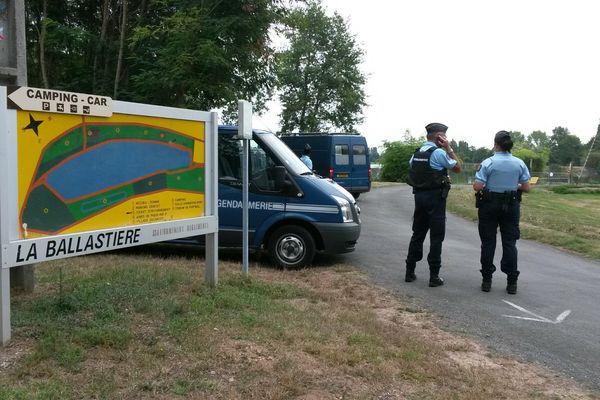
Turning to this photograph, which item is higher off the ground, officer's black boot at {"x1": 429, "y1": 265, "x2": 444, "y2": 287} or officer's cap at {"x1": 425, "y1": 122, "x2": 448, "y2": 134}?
officer's cap at {"x1": 425, "y1": 122, "x2": 448, "y2": 134}

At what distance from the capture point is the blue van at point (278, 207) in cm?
787

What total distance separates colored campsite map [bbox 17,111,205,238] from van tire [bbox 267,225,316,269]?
7.78ft

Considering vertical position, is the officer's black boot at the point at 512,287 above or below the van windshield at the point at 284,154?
below

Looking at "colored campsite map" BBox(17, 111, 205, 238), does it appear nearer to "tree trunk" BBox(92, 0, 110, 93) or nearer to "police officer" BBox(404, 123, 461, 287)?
"police officer" BBox(404, 123, 461, 287)

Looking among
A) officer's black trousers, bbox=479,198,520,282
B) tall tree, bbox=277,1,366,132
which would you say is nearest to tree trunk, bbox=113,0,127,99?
officer's black trousers, bbox=479,198,520,282

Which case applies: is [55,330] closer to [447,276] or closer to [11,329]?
[11,329]

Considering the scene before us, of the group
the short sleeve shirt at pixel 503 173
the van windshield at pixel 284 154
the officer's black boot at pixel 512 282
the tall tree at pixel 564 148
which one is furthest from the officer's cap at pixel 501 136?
the tall tree at pixel 564 148

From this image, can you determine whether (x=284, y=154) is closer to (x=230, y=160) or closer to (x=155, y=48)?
(x=230, y=160)

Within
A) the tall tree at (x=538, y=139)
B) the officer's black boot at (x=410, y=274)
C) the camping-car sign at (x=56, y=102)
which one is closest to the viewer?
the camping-car sign at (x=56, y=102)

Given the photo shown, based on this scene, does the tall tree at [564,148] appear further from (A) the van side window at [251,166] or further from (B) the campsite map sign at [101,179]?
(B) the campsite map sign at [101,179]

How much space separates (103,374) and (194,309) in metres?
1.41

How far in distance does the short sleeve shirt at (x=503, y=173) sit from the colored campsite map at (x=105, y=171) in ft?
11.9

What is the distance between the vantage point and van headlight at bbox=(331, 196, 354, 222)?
7.91 m

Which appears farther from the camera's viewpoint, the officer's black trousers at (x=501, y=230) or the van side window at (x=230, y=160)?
the van side window at (x=230, y=160)
